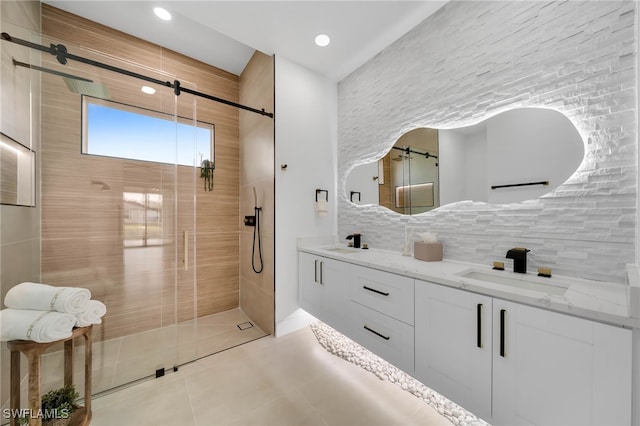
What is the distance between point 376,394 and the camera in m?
1.61

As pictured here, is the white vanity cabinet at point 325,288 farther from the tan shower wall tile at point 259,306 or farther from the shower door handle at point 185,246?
the shower door handle at point 185,246

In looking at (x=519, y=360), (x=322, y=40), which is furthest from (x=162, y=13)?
(x=519, y=360)

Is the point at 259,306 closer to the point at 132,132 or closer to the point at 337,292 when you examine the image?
the point at 337,292

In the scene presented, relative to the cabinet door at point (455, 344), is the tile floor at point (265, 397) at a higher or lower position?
lower

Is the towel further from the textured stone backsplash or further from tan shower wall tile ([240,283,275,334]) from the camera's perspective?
tan shower wall tile ([240,283,275,334])

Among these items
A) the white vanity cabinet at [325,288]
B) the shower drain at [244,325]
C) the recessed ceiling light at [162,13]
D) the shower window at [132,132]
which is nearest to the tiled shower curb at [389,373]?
the white vanity cabinet at [325,288]

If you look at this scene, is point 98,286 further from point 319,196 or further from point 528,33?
point 528,33

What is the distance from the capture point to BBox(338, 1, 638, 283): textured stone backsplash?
1117 mm

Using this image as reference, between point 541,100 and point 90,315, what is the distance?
2906 millimetres

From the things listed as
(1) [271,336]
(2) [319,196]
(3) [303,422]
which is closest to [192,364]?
(1) [271,336]

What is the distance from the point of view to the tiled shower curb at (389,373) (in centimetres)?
141

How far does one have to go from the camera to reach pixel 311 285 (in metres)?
2.27

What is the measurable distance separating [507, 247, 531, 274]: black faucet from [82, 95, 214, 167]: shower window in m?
2.70

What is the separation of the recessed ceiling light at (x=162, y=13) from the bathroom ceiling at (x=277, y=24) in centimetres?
5
